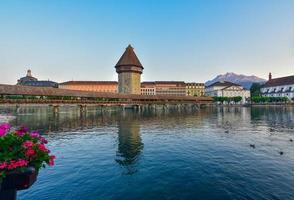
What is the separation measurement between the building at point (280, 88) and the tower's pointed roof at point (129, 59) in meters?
101

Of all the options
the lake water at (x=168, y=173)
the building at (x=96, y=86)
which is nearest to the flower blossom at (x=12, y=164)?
the lake water at (x=168, y=173)

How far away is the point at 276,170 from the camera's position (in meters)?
9.07

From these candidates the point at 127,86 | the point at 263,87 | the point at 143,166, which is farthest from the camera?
the point at 263,87

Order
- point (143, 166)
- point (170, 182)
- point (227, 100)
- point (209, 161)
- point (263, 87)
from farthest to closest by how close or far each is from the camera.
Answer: point (263, 87) < point (227, 100) < point (209, 161) < point (143, 166) < point (170, 182)

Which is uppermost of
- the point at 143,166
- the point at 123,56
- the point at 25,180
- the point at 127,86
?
the point at 123,56

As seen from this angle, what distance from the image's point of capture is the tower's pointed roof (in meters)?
72.9

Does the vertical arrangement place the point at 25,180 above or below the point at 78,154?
above

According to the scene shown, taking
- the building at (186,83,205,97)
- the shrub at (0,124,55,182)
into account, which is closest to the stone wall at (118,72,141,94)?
the building at (186,83,205,97)

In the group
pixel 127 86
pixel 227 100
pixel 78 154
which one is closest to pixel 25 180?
pixel 78 154

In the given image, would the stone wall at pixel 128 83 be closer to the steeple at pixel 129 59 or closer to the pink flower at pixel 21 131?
the steeple at pixel 129 59

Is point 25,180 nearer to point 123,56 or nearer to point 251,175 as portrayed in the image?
point 251,175

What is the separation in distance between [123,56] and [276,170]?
71.8m

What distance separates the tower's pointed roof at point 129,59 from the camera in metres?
72.9

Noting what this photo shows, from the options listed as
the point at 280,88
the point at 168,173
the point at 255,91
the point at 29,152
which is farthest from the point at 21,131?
the point at 255,91
